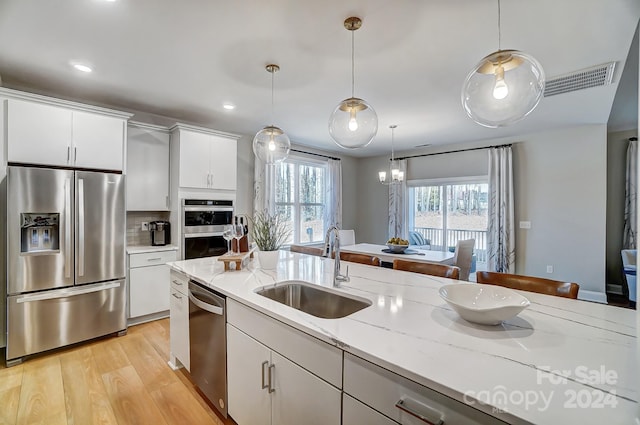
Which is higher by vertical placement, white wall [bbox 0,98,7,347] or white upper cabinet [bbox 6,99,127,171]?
white upper cabinet [bbox 6,99,127,171]

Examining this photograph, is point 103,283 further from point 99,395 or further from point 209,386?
point 209,386

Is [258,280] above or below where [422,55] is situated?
below

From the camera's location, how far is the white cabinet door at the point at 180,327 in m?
2.12

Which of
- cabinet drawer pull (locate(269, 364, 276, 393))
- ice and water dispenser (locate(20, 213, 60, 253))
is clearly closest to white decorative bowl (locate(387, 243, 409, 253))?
cabinet drawer pull (locate(269, 364, 276, 393))

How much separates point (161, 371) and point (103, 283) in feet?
4.05

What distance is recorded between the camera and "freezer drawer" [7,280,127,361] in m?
2.48

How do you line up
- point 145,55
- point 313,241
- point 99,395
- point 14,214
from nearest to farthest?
point 99,395 → point 145,55 → point 14,214 → point 313,241

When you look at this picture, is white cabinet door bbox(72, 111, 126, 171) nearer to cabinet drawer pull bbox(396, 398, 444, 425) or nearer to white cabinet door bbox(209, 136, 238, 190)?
white cabinet door bbox(209, 136, 238, 190)

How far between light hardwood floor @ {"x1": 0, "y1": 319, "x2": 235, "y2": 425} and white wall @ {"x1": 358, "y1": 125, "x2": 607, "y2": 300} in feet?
16.8

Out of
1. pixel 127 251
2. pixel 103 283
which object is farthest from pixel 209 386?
pixel 127 251

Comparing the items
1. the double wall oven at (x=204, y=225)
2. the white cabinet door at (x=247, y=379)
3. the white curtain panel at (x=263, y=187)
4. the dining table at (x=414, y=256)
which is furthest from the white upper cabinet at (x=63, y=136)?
the dining table at (x=414, y=256)

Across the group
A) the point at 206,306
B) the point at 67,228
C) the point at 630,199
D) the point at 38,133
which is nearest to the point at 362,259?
the point at 206,306

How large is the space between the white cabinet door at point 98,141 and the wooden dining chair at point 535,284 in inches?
141

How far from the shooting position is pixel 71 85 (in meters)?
2.87
